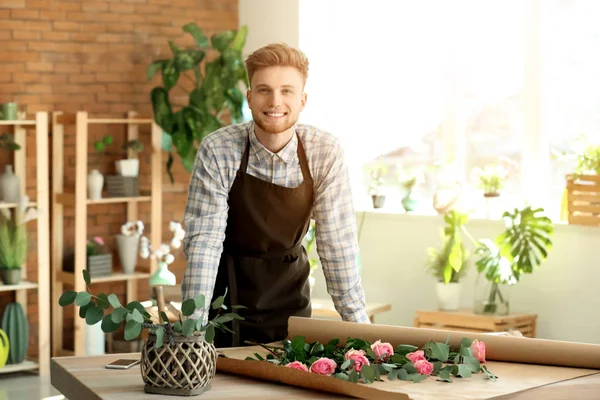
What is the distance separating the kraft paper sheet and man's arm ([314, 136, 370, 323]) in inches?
17.6

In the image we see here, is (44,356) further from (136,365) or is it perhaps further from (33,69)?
(136,365)

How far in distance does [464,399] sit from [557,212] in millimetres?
4425

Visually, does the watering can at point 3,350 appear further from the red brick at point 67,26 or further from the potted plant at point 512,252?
the potted plant at point 512,252

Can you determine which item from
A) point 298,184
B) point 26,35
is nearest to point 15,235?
point 26,35

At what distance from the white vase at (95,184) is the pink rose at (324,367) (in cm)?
494

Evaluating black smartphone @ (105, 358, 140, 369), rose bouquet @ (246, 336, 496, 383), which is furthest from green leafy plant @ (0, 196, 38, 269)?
rose bouquet @ (246, 336, 496, 383)

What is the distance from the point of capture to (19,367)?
656 cm

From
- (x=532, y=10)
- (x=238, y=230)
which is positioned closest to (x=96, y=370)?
(x=238, y=230)

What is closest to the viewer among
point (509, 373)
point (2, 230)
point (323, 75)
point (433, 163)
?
point (509, 373)

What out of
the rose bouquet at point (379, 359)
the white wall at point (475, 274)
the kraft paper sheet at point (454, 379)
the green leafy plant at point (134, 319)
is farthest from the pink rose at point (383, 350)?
the white wall at point (475, 274)

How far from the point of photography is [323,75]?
753 centimetres

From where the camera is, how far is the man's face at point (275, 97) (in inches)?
110

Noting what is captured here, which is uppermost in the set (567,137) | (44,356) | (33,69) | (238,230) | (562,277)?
(33,69)

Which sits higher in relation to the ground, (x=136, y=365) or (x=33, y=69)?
(x=33, y=69)
